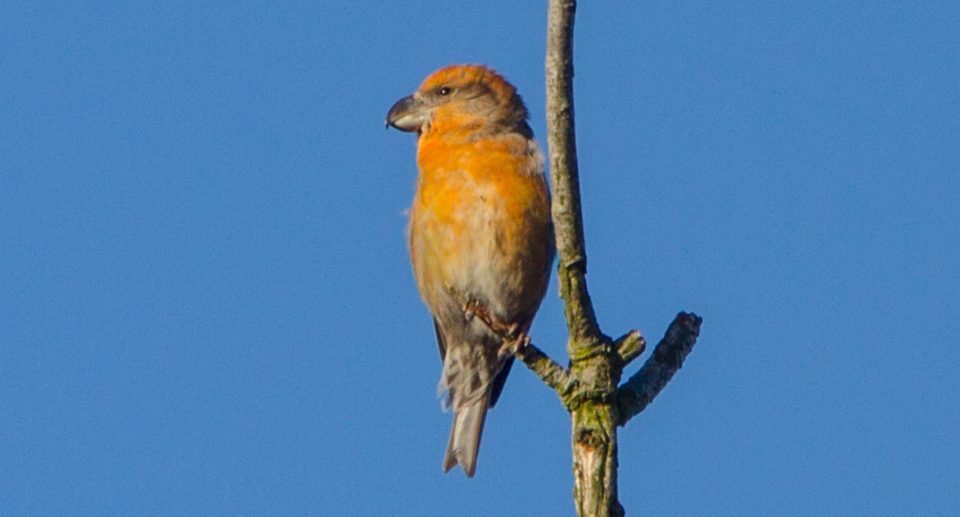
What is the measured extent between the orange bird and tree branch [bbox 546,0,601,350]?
1.60 meters

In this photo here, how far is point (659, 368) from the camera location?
436cm

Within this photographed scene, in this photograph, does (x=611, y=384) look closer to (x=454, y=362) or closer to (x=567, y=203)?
(x=567, y=203)

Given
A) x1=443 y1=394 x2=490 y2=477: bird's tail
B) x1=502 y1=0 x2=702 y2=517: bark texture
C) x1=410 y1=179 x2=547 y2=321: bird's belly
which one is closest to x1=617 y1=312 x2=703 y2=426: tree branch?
x1=502 y1=0 x2=702 y2=517: bark texture

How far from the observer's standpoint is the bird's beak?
6.93 meters

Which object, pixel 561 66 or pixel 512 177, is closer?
pixel 561 66

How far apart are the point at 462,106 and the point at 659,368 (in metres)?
2.84

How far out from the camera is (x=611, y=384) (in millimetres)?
4191

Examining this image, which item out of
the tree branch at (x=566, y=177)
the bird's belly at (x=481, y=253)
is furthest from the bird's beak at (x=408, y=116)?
the tree branch at (x=566, y=177)

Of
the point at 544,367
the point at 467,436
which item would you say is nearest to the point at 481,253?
the point at 467,436

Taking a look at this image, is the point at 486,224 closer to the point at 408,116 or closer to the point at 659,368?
the point at 408,116

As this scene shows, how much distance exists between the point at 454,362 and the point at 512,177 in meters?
1.12

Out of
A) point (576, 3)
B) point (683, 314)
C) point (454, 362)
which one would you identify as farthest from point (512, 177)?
point (576, 3)

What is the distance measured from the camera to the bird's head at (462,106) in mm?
6773

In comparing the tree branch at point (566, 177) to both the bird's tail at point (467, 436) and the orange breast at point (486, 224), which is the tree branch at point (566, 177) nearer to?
the orange breast at point (486, 224)
